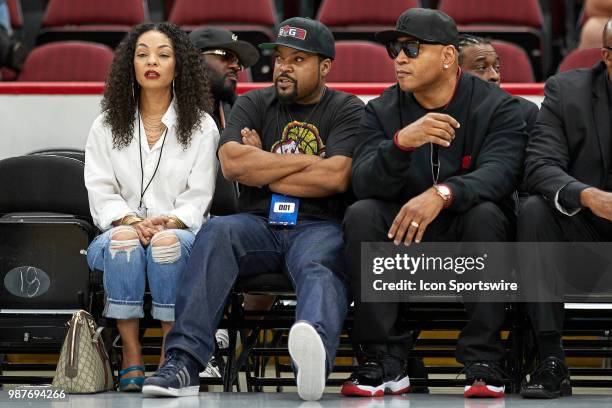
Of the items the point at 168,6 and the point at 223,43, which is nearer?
the point at 223,43

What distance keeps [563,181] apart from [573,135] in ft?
0.86

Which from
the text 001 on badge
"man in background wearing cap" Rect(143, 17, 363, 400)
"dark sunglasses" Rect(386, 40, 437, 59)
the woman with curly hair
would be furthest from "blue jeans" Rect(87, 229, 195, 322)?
"dark sunglasses" Rect(386, 40, 437, 59)

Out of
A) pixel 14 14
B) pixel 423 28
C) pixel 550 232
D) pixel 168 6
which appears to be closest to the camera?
pixel 550 232

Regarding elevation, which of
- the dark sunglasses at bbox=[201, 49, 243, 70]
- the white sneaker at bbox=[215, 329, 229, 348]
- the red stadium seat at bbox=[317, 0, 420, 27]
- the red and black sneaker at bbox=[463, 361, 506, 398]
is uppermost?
the red stadium seat at bbox=[317, 0, 420, 27]

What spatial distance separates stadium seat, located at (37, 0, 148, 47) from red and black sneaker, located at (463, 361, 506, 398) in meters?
4.67

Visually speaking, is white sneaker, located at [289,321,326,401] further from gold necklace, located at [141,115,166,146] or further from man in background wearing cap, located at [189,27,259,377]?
man in background wearing cap, located at [189,27,259,377]

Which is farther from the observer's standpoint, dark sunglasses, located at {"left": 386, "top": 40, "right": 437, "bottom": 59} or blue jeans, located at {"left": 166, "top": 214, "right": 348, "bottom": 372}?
dark sunglasses, located at {"left": 386, "top": 40, "right": 437, "bottom": 59}

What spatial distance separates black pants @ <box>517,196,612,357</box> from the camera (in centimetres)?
381

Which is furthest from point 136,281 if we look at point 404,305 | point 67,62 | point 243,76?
point 67,62

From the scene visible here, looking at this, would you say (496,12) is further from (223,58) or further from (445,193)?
(445,193)

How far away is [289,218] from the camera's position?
4.26 metres

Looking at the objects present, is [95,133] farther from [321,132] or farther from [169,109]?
[321,132]

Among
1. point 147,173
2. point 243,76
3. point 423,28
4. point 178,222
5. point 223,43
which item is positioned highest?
point 423,28

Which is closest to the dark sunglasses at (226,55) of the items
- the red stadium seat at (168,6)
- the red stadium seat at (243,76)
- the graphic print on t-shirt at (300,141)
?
the graphic print on t-shirt at (300,141)
